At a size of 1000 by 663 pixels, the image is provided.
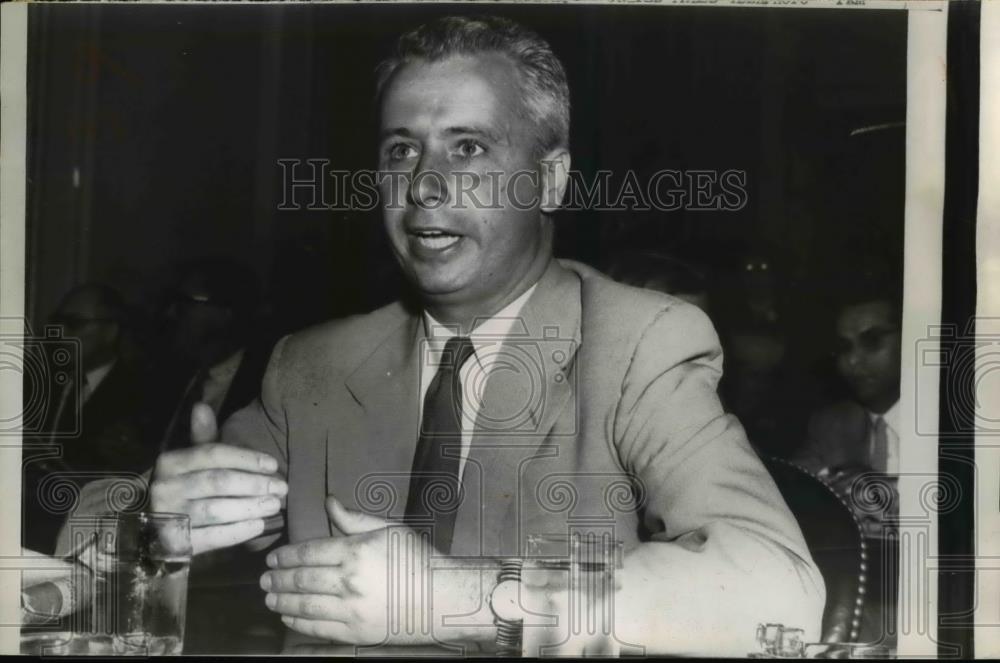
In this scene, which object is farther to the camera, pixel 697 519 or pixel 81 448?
pixel 81 448

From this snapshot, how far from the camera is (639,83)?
147 inches

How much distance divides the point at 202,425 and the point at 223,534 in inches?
14.5

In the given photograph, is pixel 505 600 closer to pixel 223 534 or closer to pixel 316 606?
pixel 316 606

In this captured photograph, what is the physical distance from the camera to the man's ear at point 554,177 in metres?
3.73

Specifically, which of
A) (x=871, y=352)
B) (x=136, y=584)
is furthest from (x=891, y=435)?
(x=136, y=584)

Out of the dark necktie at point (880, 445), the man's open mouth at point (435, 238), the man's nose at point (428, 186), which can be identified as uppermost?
the man's nose at point (428, 186)

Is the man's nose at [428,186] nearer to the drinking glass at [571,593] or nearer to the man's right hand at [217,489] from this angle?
the man's right hand at [217,489]

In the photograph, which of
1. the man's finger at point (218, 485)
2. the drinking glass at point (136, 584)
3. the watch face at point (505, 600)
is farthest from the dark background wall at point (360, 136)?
the watch face at point (505, 600)

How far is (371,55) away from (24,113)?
3.90ft

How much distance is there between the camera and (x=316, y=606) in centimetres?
370

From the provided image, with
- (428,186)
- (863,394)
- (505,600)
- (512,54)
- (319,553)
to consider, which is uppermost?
(512,54)

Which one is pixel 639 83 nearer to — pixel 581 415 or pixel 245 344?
pixel 581 415

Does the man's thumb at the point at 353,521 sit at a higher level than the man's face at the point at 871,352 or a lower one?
lower

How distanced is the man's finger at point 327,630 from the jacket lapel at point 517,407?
443mm
